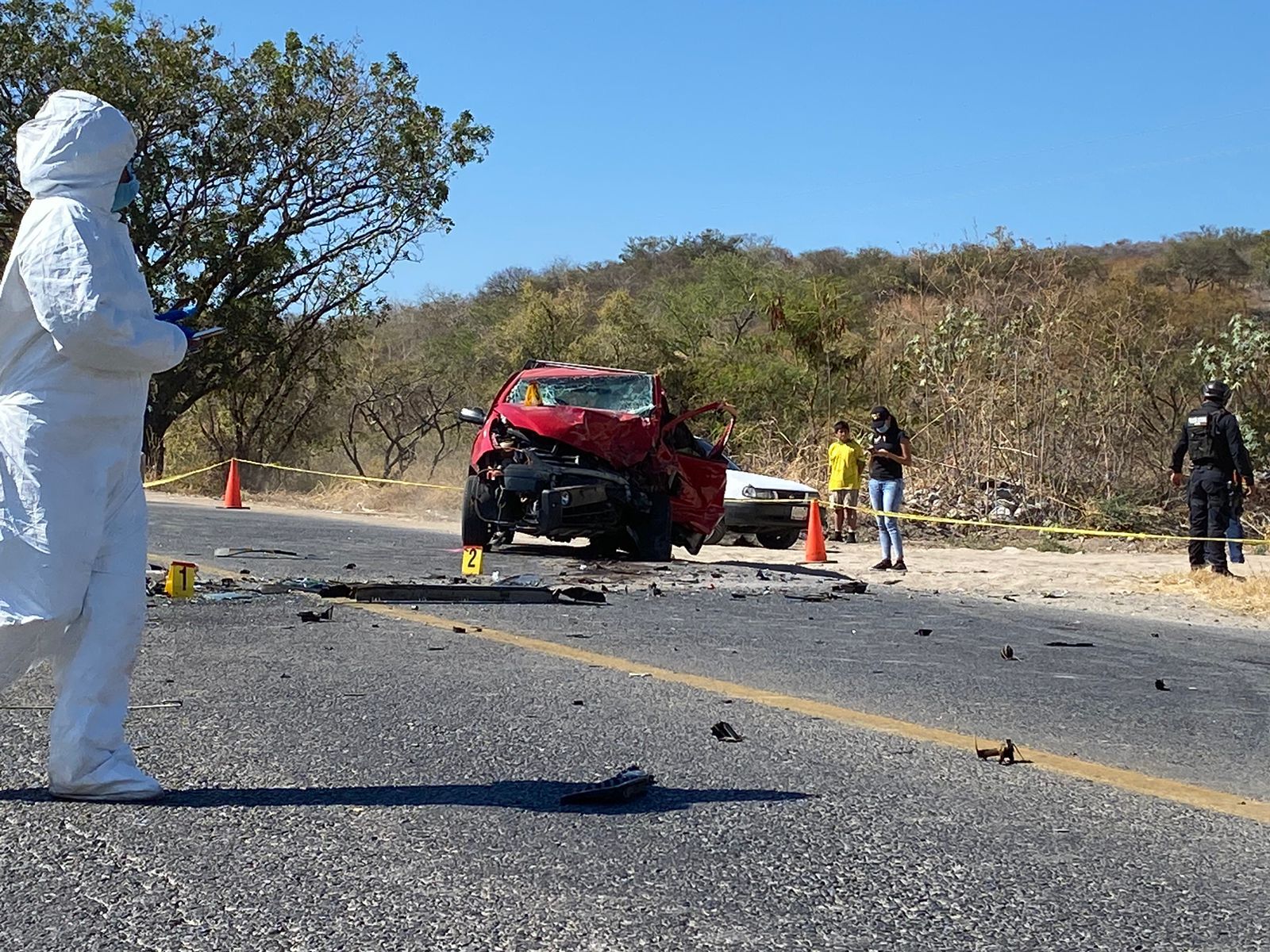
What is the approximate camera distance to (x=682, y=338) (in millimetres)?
38344

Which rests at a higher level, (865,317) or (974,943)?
(865,317)

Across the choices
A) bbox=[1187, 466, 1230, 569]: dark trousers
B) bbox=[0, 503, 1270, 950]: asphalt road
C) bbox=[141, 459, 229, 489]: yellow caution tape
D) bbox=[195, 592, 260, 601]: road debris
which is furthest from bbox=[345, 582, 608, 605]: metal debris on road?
bbox=[141, 459, 229, 489]: yellow caution tape

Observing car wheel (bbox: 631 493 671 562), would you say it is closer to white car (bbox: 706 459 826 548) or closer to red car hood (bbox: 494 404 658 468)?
red car hood (bbox: 494 404 658 468)

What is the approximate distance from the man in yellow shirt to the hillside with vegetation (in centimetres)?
238

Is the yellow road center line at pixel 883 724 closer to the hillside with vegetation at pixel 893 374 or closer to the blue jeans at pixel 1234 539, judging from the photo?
the blue jeans at pixel 1234 539

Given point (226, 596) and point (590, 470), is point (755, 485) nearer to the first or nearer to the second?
point (590, 470)

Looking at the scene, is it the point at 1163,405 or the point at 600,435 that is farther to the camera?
the point at 1163,405

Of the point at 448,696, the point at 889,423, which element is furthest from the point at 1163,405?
the point at 448,696

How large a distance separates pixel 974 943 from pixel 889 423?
1318 cm

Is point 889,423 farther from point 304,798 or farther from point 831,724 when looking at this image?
point 304,798

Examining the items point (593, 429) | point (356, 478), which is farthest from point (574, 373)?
point (356, 478)

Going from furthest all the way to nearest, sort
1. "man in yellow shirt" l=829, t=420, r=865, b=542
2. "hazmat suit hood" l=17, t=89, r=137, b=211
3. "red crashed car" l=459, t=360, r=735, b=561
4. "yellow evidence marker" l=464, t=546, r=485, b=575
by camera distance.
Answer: "man in yellow shirt" l=829, t=420, r=865, b=542 < "red crashed car" l=459, t=360, r=735, b=561 < "yellow evidence marker" l=464, t=546, r=485, b=575 < "hazmat suit hood" l=17, t=89, r=137, b=211

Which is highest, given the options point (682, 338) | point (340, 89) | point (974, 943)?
point (340, 89)

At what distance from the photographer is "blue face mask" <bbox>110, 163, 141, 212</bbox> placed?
438 cm
